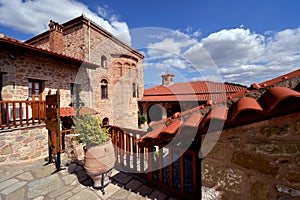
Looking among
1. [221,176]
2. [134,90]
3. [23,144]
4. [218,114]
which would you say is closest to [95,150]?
[221,176]

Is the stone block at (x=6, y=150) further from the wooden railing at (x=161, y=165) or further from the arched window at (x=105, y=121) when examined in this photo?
the arched window at (x=105, y=121)

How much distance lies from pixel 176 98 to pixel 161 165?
12.5m

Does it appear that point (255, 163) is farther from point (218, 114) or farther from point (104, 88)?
point (104, 88)

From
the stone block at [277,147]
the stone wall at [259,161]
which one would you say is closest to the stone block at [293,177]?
the stone wall at [259,161]

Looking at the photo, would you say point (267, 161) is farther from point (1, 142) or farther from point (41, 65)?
point (41, 65)

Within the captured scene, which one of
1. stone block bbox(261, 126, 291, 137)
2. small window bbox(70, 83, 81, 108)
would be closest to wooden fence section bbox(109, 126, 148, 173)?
stone block bbox(261, 126, 291, 137)

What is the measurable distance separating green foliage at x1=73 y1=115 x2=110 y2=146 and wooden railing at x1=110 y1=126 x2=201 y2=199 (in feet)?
2.32

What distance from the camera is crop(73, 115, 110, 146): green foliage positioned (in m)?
2.74

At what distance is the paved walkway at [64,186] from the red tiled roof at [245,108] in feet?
4.52

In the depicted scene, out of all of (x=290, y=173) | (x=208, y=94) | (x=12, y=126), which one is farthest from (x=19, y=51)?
(x=208, y=94)

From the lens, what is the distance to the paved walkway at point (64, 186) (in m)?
2.52

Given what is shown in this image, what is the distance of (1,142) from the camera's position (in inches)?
162

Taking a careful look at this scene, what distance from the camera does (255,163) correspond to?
4.62ft

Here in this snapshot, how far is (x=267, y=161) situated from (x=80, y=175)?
3.40 meters
